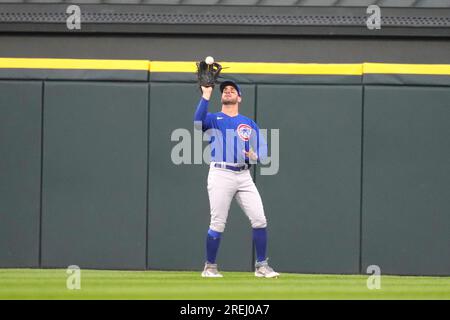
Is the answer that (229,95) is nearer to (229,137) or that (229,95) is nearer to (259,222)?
(229,137)

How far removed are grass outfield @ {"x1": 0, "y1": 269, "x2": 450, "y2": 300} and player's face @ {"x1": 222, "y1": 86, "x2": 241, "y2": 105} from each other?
4.89ft

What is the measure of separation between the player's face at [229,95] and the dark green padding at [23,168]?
233 cm

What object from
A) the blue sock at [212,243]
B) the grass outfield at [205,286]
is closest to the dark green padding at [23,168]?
the grass outfield at [205,286]

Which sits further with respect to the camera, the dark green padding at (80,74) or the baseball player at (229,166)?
the dark green padding at (80,74)

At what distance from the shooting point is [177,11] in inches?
547

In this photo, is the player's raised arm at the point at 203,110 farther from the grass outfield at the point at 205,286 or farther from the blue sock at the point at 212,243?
the grass outfield at the point at 205,286

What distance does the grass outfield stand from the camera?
9.59 m

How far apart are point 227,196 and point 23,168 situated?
2473 millimetres

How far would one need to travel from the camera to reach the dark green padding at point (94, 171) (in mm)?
12438

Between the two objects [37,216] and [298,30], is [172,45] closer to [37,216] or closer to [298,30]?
[298,30]

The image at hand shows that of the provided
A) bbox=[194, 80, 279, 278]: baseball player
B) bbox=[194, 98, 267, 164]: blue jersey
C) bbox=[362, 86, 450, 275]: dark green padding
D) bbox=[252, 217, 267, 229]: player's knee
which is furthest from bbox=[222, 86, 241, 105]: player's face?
bbox=[362, 86, 450, 275]: dark green padding

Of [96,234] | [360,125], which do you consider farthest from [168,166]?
[360,125]

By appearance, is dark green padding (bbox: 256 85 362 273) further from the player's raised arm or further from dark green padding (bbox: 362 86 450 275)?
the player's raised arm

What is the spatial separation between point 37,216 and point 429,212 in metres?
3.74
